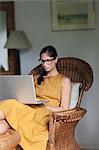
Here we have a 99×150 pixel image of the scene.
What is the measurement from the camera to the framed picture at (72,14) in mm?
3604

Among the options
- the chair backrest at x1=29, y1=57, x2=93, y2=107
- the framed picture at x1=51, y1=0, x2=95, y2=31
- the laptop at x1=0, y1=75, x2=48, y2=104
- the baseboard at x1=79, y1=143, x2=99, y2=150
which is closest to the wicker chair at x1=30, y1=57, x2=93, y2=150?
the chair backrest at x1=29, y1=57, x2=93, y2=107

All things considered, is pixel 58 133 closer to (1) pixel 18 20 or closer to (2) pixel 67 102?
(2) pixel 67 102

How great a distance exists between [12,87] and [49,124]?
0.39 metres

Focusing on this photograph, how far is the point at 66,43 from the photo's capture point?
3723 millimetres

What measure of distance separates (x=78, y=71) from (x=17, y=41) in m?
0.94

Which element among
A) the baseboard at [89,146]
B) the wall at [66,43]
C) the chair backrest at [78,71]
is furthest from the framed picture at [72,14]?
the baseboard at [89,146]

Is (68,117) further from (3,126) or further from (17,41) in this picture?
(17,41)

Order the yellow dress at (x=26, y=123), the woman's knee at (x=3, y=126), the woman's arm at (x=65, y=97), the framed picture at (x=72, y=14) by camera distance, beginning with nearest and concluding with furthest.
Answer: the woman's knee at (x=3, y=126), the yellow dress at (x=26, y=123), the woman's arm at (x=65, y=97), the framed picture at (x=72, y=14)

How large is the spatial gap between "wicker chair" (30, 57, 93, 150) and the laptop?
0.20 meters

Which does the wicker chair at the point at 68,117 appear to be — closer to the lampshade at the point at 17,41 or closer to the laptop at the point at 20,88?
the laptop at the point at 20,88

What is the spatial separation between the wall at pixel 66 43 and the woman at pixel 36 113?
39.3 inches

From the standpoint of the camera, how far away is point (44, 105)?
2625mm

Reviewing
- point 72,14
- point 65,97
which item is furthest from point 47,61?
point 72,14

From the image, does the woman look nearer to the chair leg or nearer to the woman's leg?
the woman's leg
